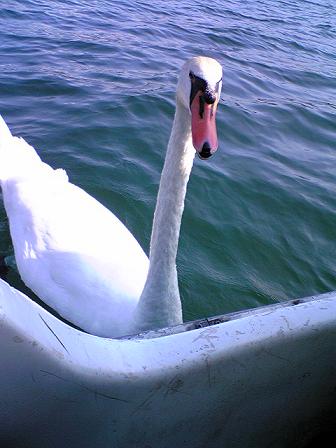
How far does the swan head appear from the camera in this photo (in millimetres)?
2668

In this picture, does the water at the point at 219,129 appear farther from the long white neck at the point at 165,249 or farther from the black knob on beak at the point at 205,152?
the black knob on beak at the point at 205,152

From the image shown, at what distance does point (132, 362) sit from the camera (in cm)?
158

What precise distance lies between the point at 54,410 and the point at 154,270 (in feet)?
5.58

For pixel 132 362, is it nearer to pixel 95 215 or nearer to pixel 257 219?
pixel 95 215

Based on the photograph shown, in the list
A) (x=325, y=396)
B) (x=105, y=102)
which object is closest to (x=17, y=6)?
(x=105, y=102)

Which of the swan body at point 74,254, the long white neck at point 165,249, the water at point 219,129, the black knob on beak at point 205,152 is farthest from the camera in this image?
the water at point 219,129

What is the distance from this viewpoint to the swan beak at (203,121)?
266 cm

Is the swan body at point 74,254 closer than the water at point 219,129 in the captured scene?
Yes

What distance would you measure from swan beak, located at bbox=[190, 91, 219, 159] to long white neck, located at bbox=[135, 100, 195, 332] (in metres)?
0.36

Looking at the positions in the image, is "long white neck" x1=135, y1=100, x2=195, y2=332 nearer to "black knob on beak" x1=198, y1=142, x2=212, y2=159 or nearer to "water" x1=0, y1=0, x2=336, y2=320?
"black knob on beak" x1=198, y1=142, x2=212, y2=159

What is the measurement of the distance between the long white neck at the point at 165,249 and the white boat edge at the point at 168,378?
50.5 inches

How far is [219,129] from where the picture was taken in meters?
6.79

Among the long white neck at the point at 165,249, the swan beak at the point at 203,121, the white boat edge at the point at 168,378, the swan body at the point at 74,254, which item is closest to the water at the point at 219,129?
the swan body at the point at 74,254

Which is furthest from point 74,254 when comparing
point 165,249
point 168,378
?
point 168,378
